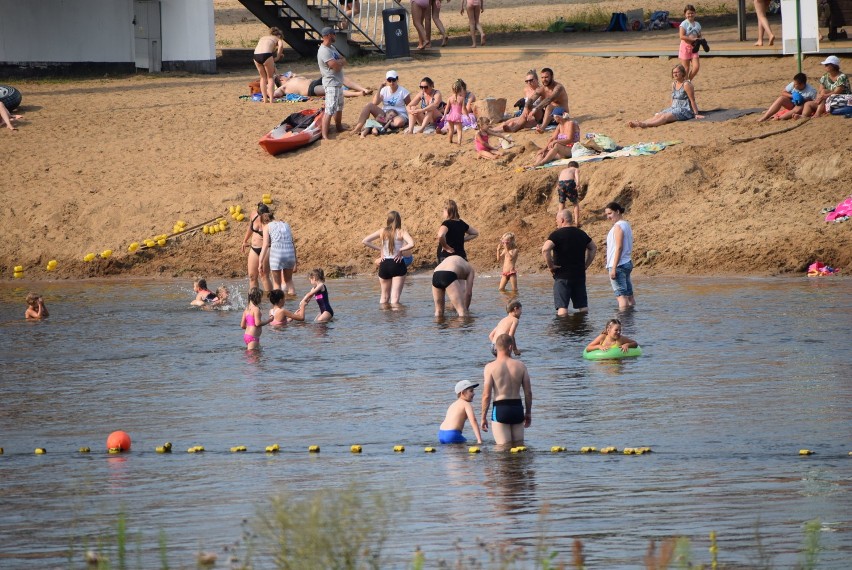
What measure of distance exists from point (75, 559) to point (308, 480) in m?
2.26

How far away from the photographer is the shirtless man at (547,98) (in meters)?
23.8

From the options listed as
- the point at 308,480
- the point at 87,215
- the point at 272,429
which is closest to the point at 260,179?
the point at 87,215

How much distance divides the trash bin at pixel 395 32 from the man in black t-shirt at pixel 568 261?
49.2ft

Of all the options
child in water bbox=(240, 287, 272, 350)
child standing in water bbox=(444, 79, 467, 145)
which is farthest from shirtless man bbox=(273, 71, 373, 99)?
child in water bbox=(240, 287, 272, 350)

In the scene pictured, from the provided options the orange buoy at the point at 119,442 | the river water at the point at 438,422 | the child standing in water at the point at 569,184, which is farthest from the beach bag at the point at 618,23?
the orange buoy at the point at 119,442

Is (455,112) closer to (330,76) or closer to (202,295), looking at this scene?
(330,76)

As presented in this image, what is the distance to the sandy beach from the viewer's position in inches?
826

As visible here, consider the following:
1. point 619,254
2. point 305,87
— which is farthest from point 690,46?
point 619,254

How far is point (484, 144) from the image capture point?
2375 cm

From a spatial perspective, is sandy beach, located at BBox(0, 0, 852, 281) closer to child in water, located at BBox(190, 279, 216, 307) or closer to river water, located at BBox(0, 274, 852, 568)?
river water, located at BBox(0, 274, 852, 568)

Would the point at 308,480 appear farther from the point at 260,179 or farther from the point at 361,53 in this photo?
the point at 361,53

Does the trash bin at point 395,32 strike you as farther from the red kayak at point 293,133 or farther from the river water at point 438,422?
the river water at point 438,422

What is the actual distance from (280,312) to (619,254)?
446 cm

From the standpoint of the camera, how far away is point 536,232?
22.0 m
